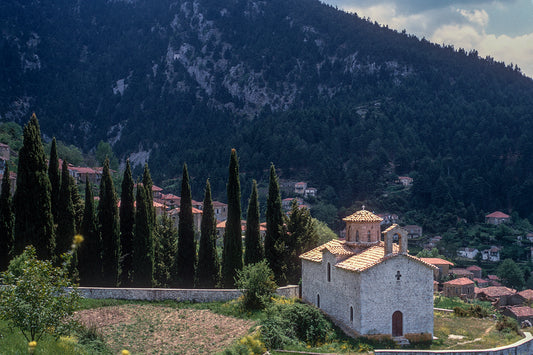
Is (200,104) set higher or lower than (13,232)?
higher

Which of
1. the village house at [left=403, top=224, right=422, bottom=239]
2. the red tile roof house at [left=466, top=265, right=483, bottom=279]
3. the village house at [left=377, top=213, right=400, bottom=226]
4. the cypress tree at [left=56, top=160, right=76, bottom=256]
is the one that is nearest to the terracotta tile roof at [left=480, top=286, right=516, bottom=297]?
the red tile roof house at [left=466, top=265, right=483, bottom=279]

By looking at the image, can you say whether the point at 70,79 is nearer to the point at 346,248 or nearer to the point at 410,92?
the point at 410,92

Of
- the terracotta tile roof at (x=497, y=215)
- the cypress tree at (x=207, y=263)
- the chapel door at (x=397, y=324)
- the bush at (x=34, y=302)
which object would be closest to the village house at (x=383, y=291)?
the chapel door at (x=397, y=324)

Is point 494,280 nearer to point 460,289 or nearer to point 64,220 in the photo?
point 460,289

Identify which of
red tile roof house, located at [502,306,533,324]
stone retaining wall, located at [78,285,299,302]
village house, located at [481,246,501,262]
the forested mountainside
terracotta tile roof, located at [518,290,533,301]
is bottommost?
red tile roof house, located at [502,306,533,324]

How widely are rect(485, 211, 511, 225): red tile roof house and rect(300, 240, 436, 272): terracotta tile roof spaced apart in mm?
91705

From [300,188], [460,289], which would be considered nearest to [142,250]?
[460,289]

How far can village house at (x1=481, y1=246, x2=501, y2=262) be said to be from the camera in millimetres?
94050

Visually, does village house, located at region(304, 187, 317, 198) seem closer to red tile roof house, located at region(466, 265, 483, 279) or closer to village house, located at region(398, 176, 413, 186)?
Result: village house, located at region(398, 176, 413, 186)

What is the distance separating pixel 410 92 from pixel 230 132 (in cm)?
5680

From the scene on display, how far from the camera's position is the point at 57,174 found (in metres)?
32.0

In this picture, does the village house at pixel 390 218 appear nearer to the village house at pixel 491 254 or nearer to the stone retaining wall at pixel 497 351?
the village house at pixel 491 254

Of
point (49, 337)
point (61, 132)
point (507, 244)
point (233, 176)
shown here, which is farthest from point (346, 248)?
point (61, 132)

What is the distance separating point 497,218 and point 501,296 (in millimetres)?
51652
